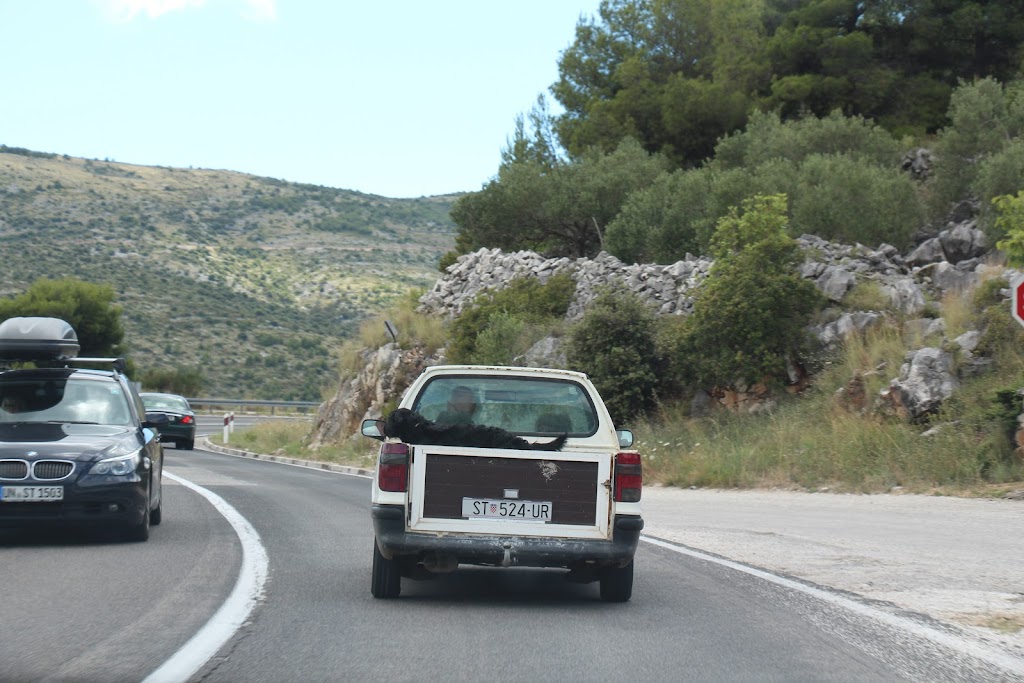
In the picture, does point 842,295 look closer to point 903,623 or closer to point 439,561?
point 903,623

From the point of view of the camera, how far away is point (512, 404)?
9.02m

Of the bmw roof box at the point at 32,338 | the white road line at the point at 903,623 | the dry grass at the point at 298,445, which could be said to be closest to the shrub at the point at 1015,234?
the white road line at the point at 903,623

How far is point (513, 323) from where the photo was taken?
3209 cm

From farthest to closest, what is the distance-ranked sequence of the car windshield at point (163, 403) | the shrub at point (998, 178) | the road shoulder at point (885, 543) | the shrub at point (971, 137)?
the car windshield at point (163, 403) < the shrub at point (971, 137) < the shrub at point (998, 178) < the road shoulder at point (885, 543)

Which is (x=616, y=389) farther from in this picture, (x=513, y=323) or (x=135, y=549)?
(x=135, y=549)

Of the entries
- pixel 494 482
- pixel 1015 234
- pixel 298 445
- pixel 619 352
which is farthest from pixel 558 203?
pixel 494 482

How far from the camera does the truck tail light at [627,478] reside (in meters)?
8.29

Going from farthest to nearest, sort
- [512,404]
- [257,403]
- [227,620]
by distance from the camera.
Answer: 1. [257,403]
2. [512,404]
3. [227,620]

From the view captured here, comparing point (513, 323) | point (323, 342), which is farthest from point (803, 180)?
point (323, 342)

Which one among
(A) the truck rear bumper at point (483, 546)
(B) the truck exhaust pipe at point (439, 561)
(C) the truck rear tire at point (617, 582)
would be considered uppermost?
(A) the truck rear bumper at point (483, 546)

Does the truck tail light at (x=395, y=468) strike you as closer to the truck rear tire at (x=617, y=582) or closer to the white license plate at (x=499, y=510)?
the white license plate at (x=499, y=510)

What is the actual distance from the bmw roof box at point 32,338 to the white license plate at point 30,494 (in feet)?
11.9

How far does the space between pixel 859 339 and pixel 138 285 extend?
77615 millimetres

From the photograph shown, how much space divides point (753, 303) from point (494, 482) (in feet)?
57.1
